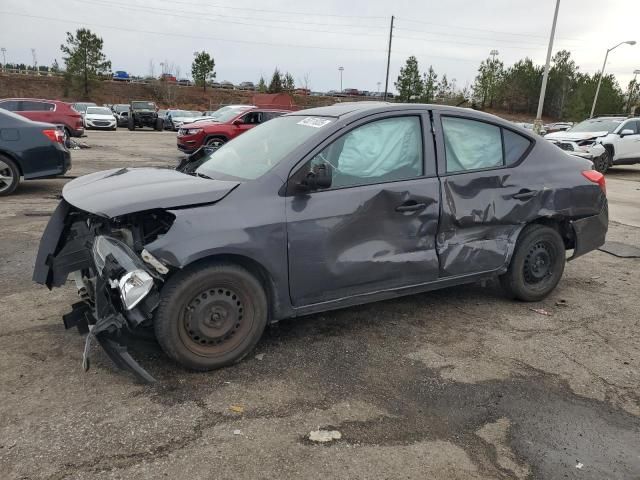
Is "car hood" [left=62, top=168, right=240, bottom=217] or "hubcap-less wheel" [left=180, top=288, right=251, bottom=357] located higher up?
"car hood" [left=62, top=168, right=240, bottom=217]

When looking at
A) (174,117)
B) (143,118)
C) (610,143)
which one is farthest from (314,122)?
(143,118)

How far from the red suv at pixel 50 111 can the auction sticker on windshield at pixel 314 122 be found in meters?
17.3

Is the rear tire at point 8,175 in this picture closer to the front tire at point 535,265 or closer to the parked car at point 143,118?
A: the front tire at point 535,265

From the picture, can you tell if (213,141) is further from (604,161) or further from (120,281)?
(120,281)

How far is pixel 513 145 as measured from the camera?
4.34 metres

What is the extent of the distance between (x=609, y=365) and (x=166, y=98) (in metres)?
68.3

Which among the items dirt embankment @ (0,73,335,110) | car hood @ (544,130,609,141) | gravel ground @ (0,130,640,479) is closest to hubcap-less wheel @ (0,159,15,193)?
gravel ground @ (0,130,640,479)

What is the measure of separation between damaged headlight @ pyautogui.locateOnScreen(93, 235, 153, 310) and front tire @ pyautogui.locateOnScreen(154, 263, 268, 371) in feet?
0.47

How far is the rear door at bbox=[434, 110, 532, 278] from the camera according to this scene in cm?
393

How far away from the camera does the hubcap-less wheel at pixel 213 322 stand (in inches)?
121

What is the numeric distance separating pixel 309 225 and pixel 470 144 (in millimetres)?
1660

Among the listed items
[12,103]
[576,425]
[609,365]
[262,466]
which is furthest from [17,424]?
[12,103]

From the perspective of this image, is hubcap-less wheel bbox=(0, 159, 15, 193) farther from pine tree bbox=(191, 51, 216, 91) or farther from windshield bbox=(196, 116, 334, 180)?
pine tree bbox=(191, 51, 216, 91)

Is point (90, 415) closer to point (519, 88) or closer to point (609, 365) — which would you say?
point (609, 365)
